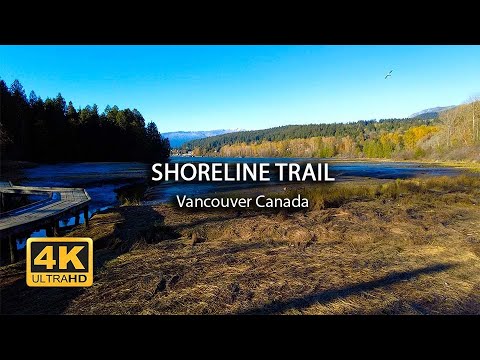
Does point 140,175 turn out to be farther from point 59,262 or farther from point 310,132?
point 310,132

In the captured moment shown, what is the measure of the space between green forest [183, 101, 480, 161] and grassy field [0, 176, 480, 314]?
0.66 metres

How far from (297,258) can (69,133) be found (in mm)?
3868

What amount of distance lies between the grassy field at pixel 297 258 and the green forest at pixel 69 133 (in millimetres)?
1174

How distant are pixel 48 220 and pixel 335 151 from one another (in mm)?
4151

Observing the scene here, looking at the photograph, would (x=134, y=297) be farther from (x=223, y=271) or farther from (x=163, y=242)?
(x=163, y=242)

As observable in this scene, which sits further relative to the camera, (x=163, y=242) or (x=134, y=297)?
(x=163, y=242)

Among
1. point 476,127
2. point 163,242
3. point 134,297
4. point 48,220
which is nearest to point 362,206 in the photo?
point 476,127

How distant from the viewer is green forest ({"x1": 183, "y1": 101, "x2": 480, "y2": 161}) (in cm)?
382

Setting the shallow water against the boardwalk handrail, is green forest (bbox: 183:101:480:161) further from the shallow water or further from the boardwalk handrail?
the boardwalk handrail

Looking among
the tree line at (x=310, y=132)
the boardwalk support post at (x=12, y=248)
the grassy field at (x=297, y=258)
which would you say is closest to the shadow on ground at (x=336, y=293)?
the grassy field at (x=297, y=258)

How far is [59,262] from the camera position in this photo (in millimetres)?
2570

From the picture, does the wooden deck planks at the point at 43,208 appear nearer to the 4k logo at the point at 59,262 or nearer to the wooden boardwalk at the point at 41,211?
the wooden boardwalk at the point at 41,211

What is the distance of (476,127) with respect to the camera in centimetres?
500
